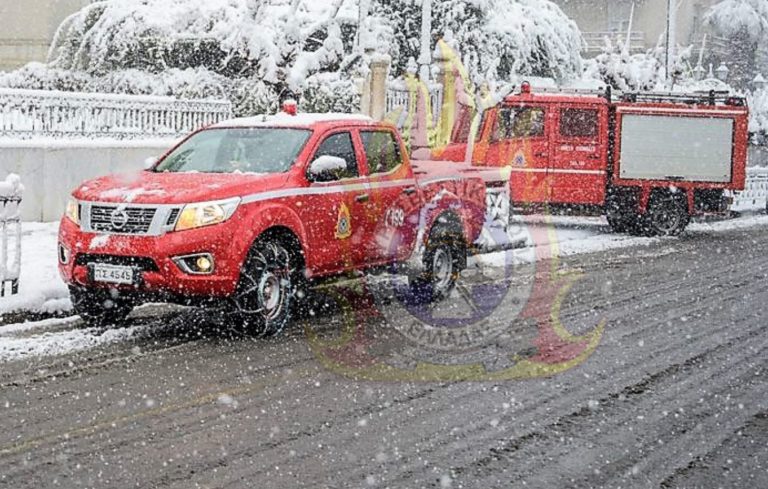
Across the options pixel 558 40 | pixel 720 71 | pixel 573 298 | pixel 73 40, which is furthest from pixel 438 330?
pixel 720 71

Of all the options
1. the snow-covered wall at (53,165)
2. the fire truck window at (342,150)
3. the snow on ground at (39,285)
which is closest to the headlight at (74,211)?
the snow on ground at (39,285)

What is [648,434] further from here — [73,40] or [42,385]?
[73,40]

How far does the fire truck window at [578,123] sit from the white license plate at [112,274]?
12817 mm

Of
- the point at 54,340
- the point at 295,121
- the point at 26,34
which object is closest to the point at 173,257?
the point at 54,340

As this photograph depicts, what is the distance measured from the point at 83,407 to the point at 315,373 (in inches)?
68.6

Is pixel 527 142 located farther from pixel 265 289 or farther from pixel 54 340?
pixel 54 340

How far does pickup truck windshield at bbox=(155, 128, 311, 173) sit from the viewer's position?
9.92 m

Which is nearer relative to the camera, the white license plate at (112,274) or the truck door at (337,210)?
the white license plate at (112,274)

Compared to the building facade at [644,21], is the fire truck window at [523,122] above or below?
below

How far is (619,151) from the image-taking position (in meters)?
20.7

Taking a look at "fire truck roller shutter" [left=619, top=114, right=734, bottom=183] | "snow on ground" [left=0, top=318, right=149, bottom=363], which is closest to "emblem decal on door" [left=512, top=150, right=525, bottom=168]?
"fire truck roller shutter" [left=619, top=114, right=734, bottom=183]

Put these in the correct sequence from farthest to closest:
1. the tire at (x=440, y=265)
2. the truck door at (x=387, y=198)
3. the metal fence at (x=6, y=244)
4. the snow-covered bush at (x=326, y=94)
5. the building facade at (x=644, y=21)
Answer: the building facade at (x=644, y=21) < the snow-covered bush at (x=326, y=94) < the tire at (x=440, y=265) < the truck door at (x=387, y=198) < the metal fence at (x=6, y=244)

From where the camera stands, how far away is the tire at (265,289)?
9055 mm

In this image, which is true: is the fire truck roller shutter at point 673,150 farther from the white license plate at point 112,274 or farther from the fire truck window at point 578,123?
the white license plate at point 112,274
